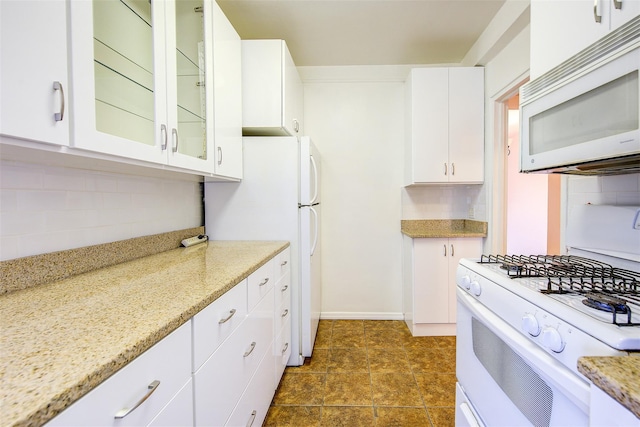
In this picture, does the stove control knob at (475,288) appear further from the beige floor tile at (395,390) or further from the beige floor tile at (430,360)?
the beige floor tile at (430,360)

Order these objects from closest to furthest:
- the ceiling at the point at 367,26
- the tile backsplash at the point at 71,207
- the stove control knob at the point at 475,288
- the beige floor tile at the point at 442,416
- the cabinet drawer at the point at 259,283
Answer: the tile backsplash at the point at 71,207, the stove control knob at the point at 475,288, the cabinet drawer at the point at 259,283, the beige floor tile at the point at 442,416, the ceiling at the point at 367,26

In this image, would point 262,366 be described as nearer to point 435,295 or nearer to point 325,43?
point 435,295

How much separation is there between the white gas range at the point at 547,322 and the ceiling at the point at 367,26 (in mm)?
1648

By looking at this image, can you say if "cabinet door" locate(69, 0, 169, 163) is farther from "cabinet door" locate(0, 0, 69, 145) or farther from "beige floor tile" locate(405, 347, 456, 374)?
"beige floor tile" locate(405, 347, 456, 374)

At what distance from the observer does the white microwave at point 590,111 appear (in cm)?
84

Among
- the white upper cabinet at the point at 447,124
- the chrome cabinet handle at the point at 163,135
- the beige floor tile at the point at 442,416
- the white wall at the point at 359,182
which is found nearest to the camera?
the chrome cabinet handle at the point at 163,135

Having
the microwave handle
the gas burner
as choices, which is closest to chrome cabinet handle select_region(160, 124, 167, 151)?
the gas burner

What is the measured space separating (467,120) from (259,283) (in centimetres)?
224

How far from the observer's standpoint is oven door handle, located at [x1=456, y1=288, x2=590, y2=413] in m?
0.62

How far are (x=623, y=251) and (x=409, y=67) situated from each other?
7.78 feet

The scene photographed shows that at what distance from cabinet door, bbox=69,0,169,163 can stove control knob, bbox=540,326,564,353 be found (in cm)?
131

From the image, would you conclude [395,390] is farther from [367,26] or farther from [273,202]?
[367,26]

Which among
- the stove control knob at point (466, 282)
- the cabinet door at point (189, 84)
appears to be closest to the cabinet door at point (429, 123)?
the stove control knob at point (466, 282)

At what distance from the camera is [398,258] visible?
300 centimetres
